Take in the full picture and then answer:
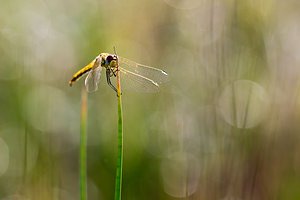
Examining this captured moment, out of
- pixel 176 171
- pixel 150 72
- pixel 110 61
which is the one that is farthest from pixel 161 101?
pixel 110 61

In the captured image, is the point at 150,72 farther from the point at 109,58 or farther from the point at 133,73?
the point at 109,58

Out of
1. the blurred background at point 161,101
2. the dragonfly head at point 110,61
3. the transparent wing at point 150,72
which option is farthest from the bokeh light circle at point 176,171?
the dragonfly head at point 110,61

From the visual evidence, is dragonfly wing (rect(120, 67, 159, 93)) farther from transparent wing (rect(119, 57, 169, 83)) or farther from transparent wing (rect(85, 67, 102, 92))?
transparent wing (rect(85, 67, 102, 92))

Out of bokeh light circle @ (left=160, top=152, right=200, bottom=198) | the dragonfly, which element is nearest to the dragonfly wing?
the dragonfly

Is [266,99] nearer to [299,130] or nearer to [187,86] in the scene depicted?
[299,130]

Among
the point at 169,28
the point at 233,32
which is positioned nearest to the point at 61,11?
the point at 169,28

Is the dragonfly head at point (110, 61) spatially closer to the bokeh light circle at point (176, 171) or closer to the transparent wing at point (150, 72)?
the transparent wing at point (150, 72)

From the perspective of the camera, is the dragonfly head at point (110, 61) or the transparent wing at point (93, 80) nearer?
the transparent wing at point (93, 80)
